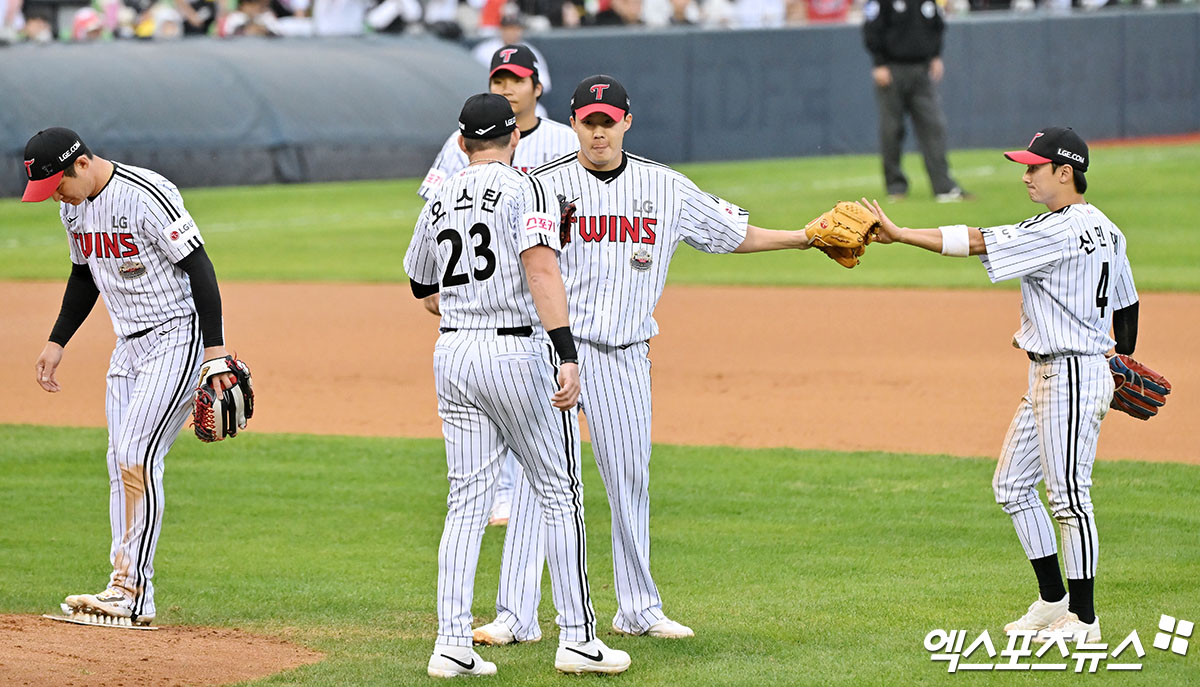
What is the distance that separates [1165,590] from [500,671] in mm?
2797

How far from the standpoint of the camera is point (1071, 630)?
19.5 ft

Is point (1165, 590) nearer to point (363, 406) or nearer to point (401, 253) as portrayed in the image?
point (363, 406)

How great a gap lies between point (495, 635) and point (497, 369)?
3.74ft

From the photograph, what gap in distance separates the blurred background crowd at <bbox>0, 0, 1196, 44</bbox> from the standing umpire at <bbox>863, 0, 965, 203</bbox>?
6.70 metres

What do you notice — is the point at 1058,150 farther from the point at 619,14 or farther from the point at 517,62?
the point at 619,14

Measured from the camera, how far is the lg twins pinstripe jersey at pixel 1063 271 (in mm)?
5883

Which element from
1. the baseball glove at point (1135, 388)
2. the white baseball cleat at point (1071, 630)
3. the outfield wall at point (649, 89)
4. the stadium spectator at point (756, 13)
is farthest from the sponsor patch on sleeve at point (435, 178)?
the stadium spectator at point (756, 13)

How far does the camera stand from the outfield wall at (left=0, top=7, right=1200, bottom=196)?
22797mm

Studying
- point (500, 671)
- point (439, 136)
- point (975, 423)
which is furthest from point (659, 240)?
point (439, 136)

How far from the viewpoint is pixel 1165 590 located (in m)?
6.74

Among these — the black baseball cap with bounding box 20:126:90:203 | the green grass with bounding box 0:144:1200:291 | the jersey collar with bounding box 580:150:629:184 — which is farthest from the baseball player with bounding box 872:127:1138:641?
the green grass with bounding box 0:144:1200:291

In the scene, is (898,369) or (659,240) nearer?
(659,240)

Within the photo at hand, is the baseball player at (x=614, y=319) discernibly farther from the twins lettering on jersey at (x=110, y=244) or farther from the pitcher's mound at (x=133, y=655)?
the twins lettering on jersey at (x=110, y=244)

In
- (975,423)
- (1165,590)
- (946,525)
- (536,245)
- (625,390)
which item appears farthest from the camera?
(975,423)
